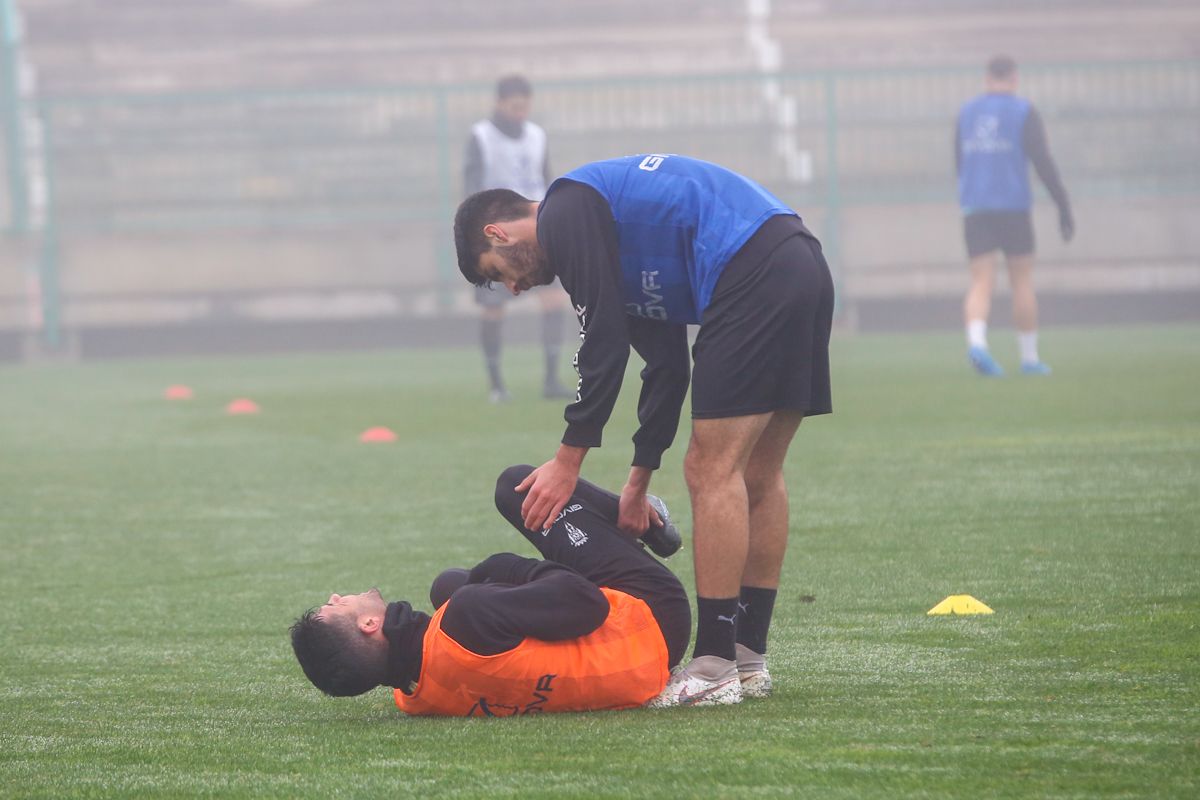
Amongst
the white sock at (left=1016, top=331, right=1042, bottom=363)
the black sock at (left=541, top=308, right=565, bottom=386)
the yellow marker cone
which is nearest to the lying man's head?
the yellow marker cone

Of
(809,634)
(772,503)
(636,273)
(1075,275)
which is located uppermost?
(636,273)

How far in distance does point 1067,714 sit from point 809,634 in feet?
3.81

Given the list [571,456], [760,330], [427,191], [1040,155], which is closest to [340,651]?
[571,456]

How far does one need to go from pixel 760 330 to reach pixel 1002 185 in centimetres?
923

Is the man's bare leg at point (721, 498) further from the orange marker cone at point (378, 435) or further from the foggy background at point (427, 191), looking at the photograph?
the foggy background at point (427, 191)

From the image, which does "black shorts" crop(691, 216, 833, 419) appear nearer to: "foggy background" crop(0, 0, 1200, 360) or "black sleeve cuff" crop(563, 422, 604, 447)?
"black sleeve cuff" crop(563, 422, 604, 447)

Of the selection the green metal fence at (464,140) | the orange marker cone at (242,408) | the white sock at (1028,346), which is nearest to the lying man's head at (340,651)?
the orange marker cone at (242,408)

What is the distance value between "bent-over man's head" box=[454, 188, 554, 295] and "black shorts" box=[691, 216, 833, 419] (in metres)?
0.39

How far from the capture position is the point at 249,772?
3246 mm

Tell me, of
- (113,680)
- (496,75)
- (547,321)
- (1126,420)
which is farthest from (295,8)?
(113,680)

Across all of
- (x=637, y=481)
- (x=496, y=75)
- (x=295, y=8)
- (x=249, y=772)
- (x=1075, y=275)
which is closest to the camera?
(x=249, y=772)

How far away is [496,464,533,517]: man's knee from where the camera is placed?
4.11 m

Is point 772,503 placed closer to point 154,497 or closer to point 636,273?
point 636,273

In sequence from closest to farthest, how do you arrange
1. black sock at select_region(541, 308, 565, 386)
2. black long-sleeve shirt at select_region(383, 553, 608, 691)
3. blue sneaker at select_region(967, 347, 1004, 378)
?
black long-sleeve shirt at select_region(383, 553, 608, 691) → black sock at select_region(541, 308, 565, 386) → blue sneaker at select_region(967, 347, 1004, 378)
